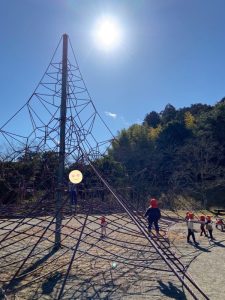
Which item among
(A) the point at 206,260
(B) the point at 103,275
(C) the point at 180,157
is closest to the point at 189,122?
(C) the point at 180,157

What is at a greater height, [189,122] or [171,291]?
[189,122]

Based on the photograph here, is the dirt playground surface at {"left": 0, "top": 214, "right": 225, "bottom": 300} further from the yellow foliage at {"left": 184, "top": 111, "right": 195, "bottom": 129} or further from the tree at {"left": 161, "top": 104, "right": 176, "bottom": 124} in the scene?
the tree at {"left": 161, "top": 104, "right": 176, "bottom": 124}

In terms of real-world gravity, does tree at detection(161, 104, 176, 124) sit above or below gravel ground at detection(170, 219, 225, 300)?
above

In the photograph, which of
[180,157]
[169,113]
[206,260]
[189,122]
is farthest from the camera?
[169,113]

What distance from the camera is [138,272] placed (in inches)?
353

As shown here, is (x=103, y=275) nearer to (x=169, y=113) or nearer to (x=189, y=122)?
(x=189, y=122)

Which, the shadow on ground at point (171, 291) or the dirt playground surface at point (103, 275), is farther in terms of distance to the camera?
the dirt playground surface at point (103, 275)

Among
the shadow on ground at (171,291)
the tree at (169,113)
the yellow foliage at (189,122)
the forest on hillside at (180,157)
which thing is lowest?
the shadow on ground at (171,291)

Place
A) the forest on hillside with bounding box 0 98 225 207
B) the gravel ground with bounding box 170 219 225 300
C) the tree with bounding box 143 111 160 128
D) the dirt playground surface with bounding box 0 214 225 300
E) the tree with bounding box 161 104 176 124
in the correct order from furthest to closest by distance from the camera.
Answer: the tree with bounding box 143 111 160 128 → the tree with bounding box 161 104 176 124 → the forest on hillside with bounding box 0 98 225 207 → the gravel ground with bounding box 170 219 225 300 → the dirt playground surface with bounding box 0 214 225 300

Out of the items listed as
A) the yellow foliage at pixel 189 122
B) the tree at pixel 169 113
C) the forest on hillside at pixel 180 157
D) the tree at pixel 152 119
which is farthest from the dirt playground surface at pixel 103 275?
the tree at pixel 152 119

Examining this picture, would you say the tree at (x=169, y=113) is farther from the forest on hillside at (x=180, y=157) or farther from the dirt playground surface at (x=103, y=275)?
the dirt playground surface at (x=103, y=275)

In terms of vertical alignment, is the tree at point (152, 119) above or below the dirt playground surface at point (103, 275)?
above

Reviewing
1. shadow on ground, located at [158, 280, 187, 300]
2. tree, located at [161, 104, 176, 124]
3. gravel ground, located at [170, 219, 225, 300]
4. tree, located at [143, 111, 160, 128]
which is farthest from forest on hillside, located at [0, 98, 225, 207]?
shadow on ground, located at [158, 280, 187, 300]

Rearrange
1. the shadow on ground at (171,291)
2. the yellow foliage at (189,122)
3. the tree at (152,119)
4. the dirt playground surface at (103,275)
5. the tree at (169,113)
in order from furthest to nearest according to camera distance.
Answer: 1. the tree at (152,119)
2. the tree at (169,113)
3. the yellow foliage at (189,122)
4. the dirt playground surface at (103,275)
5. the shadow on ground at (171,291)
